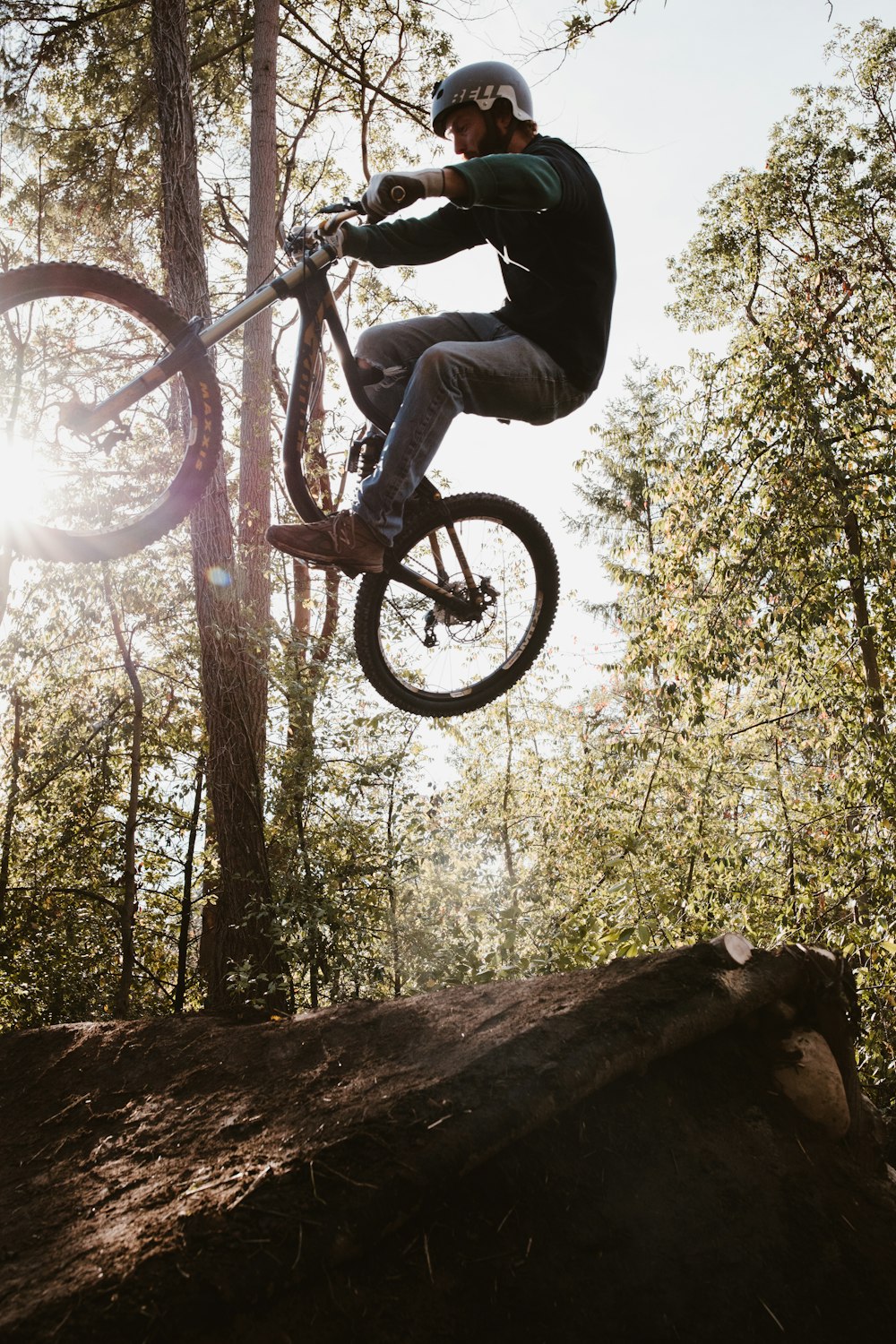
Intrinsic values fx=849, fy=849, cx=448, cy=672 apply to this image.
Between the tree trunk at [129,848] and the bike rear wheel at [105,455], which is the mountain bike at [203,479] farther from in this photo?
the tree trunk at [129,848]

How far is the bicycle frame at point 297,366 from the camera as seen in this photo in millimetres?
2805

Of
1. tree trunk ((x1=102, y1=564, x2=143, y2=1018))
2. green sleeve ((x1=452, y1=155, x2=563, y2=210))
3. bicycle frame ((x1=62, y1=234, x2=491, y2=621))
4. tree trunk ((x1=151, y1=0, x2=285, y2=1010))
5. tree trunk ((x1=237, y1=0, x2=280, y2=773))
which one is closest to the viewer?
green sleeve ((x1=452, y1=155, x2=563, y2=210))

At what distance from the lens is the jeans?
2.83 meters

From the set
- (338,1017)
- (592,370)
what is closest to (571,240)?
(592,370)

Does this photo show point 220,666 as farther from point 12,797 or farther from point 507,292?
point 12,797

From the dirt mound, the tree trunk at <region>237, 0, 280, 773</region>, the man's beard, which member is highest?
the tree trunk at <region>237, 0, 280, 773</region>

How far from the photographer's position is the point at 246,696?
5.45 metres

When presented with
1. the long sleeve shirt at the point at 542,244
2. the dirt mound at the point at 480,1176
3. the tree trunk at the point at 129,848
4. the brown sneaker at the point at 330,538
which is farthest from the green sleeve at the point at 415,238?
the tree trunk at the point at 129,848

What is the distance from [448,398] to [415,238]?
20.4 inches

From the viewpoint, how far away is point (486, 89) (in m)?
2.77

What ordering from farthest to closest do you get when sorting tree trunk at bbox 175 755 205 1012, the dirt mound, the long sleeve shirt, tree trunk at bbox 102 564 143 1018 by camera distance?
tree trunk at bbox 175 755 205 1012 < tree trunk at bbox 102 564 143 1018 < the long sleeve shirt < the dirt mound

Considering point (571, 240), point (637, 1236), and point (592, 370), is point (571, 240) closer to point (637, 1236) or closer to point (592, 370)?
point (592, 370)

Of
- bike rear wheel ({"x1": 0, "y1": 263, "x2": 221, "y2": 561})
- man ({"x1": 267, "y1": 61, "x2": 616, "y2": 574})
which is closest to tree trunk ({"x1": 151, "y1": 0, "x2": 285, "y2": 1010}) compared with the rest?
bike rear wheel ({"x1": 0, "y1": 263, "x2": 221, "y2": 561})

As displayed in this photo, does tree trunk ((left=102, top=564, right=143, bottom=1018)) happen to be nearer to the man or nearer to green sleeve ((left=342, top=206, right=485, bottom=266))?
the man
